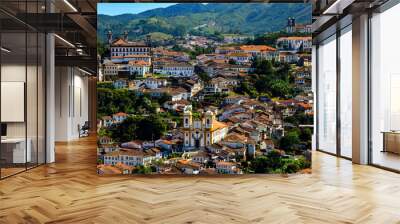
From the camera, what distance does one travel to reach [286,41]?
662cm

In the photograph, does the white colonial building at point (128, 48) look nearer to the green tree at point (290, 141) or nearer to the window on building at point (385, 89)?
the green tree at point (290, 141)

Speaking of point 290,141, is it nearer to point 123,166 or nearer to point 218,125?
point 218,125

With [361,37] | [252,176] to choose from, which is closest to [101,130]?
[252,176]

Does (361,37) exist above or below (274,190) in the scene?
above

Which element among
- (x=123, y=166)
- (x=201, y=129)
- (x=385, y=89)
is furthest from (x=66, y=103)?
(x=385, y=89)

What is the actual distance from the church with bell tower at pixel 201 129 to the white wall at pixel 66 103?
9.65 metres

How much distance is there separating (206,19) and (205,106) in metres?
1.44

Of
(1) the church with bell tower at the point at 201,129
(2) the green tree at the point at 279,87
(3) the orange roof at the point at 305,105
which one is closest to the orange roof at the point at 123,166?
(1) the church with bell tower at the point at 201,129

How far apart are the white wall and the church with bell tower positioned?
965 centimetres

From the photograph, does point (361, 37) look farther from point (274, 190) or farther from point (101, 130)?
point (101, 130)

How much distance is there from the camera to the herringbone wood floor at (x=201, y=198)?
13.2 feet

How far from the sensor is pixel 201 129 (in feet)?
21.4

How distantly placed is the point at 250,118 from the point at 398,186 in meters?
2.32

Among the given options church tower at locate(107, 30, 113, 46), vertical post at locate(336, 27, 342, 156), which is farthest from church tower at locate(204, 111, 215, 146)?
vertical post at locate(336, 27, 342, 156)
